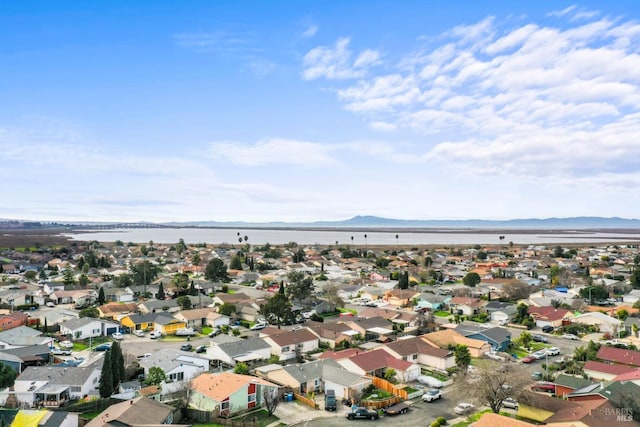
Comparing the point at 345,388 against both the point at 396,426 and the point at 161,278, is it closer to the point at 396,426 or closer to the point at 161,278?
the point at 396,426

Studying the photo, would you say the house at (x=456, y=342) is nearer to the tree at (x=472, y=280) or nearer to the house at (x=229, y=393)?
the house at (x=229, y=393)

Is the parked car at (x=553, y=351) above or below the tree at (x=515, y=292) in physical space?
below

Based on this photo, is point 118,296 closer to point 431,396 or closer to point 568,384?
point 431,396

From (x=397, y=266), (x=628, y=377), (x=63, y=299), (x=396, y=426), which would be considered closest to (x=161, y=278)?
(x=63, y=299)

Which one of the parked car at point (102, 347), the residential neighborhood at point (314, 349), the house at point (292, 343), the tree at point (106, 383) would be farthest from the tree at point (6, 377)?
the house at point (292, 343)

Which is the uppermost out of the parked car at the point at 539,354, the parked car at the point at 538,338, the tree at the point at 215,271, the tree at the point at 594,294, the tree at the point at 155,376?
the tree at the point at 215,271
